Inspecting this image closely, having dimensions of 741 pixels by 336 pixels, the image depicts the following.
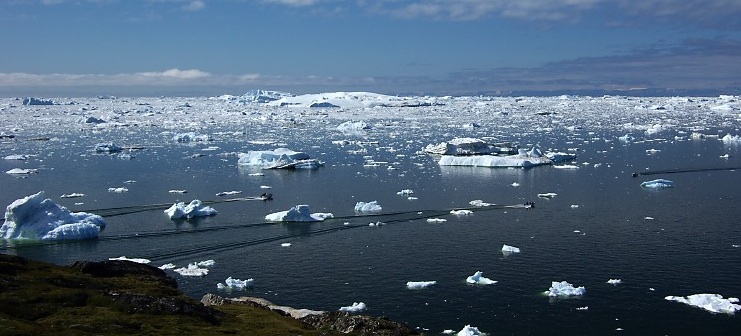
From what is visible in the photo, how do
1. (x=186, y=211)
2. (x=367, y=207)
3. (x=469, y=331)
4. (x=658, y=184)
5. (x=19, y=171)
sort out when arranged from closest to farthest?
(x=469, y=331) < (x=186, y=211) < (x=367, y=207) < (x=658, y=184) < (x=19, y=171)

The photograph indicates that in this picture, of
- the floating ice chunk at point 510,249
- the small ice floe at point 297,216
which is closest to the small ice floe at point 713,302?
the floating ice chunk at point 510,249

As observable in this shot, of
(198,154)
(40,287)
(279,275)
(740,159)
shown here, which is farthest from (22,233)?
(740,159)

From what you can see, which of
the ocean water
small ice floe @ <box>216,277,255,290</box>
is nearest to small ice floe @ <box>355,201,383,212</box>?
the ocean water

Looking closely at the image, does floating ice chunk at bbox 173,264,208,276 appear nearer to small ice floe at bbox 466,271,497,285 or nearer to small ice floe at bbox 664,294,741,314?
small ice floe at bbox 466,271,497,285

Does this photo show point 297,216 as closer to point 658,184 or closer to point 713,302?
point 713,302

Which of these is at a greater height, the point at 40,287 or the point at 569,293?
the point at 40,287

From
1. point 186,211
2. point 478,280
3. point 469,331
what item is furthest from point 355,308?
point 186,211

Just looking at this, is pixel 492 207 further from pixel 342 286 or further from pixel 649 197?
pixel 342 286
